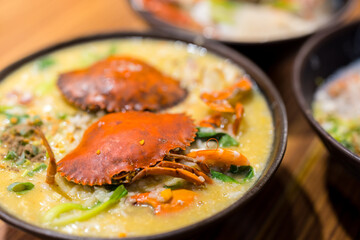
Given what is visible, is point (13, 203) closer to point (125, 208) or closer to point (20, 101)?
point (125, 208)

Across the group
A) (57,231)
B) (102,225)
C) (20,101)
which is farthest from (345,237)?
(20,101)

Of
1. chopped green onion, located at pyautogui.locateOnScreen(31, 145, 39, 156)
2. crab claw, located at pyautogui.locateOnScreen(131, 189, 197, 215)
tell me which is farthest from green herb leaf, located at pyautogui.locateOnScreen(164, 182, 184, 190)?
chopped green onion, located at pyautogui.locateOnScreen(31, 145, 39, 156)

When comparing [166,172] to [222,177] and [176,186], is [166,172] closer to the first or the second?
[176,186]

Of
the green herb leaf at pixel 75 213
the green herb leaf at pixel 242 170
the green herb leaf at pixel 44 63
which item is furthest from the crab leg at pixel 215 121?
the green herb leaf at pixel 44 63

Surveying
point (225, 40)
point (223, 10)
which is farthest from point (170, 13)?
point (225, 40)

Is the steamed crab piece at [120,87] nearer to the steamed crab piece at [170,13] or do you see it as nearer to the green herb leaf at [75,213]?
the green herb leaf at [75,213]

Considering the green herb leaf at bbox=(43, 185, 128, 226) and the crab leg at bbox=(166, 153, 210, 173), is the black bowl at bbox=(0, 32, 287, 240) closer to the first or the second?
the green herb leaf at bbox=(43, 185, 128, 226)
